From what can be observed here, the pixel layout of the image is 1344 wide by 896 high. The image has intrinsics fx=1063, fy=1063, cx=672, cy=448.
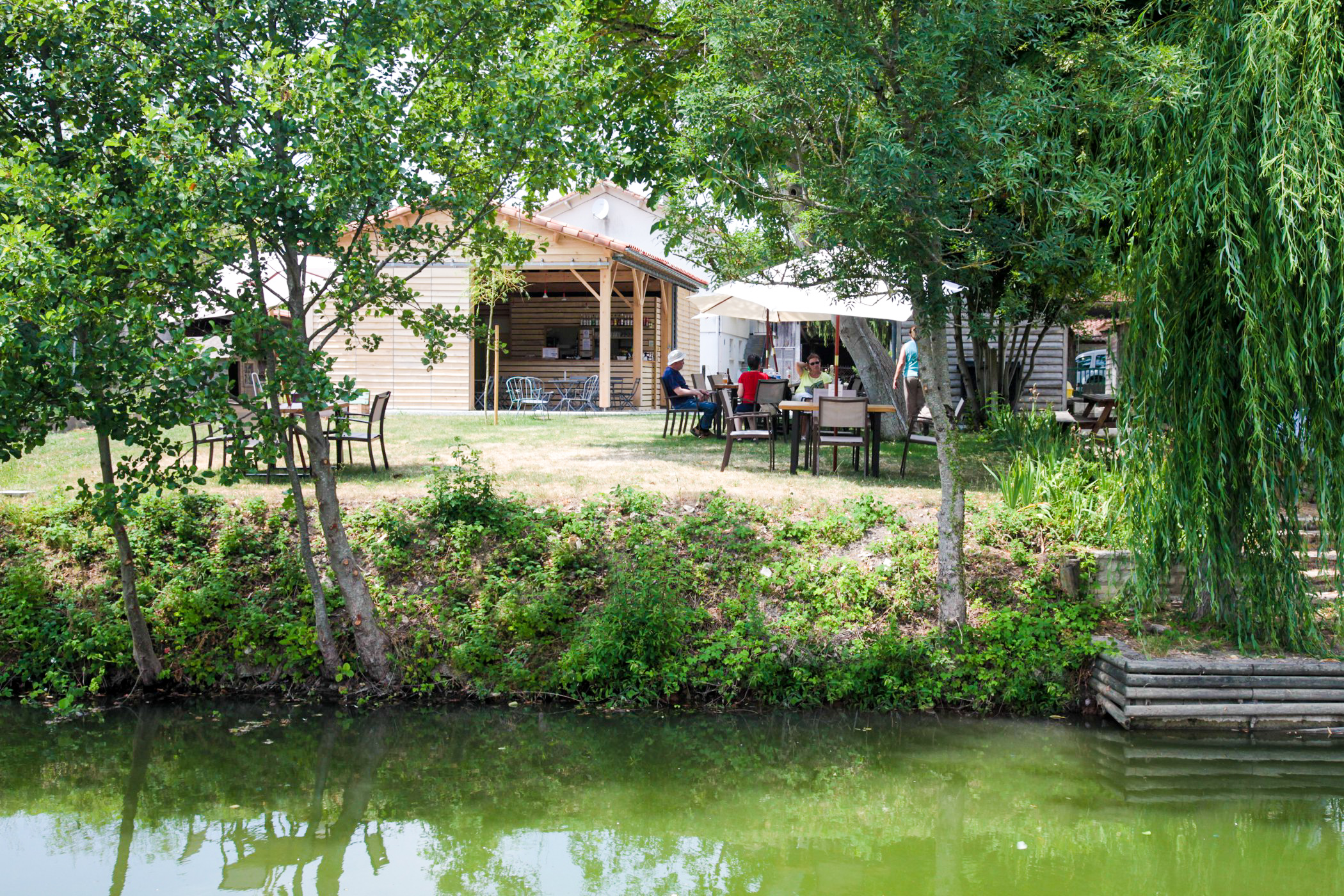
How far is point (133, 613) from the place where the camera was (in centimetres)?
655

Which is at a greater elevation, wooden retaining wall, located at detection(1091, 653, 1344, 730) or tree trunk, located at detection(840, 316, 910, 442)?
A: tree trunk, located at detection(840, 316, 910, 442)

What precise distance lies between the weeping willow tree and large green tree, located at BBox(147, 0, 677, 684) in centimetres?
332

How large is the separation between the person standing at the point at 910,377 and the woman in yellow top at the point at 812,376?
33.0 inches

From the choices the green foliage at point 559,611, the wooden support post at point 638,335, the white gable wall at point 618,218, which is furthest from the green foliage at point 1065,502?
the white gable wall at point 618,218

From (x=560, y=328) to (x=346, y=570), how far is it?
18075 millimetres

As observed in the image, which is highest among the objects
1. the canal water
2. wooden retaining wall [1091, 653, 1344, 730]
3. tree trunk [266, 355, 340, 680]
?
tree trunk [266, 355, 340, 680]

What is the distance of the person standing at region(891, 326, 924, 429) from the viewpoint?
1012 centimetres

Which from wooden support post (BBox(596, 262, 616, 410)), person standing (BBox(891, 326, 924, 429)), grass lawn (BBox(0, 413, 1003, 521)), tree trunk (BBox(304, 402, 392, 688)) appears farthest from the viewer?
wooden support post (BBox(596, 262, 616, 410))

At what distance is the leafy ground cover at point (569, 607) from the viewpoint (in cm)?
659

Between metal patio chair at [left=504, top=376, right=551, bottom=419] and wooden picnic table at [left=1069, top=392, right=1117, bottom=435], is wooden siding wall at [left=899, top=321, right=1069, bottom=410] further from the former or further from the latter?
metal patio chair at [left=504, top=376, right=551, bottom=419]

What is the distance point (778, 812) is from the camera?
513 cm

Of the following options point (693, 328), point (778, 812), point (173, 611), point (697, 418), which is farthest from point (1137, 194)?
point (693, 328)

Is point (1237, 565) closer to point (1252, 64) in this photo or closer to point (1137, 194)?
point (1137, 194)

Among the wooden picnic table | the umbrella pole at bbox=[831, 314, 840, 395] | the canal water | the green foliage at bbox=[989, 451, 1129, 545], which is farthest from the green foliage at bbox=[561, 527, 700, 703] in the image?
the umbrella pole at bbox=[831, 314, 840, 395]
